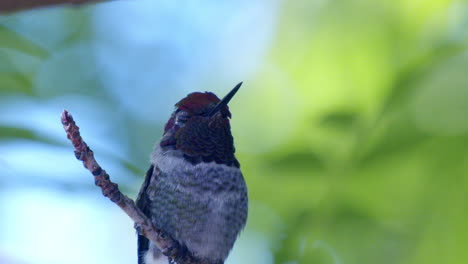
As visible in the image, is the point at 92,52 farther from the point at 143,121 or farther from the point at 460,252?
the point at 460,252

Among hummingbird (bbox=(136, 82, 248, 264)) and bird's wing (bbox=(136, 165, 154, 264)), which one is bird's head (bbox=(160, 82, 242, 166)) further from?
bird's wing (bbox=(136, 165, 154, 264))

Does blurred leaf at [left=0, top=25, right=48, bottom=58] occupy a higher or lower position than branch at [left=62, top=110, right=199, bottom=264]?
higher

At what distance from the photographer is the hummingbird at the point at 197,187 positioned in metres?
2.90

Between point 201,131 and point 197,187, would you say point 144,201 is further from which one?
point 201,131

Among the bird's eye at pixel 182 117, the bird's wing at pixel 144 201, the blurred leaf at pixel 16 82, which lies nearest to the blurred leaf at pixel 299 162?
the bird's eye at pixel 182 117

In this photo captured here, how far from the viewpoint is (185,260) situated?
107 inches

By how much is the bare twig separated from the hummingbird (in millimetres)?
444

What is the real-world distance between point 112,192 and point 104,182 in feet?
0.14

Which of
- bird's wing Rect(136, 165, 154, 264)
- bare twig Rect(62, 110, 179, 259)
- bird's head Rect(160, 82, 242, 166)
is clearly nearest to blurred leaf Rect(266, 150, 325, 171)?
bird's head Rect(160, 82, 242, 166)

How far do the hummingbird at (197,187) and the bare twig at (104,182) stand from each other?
1.46ft

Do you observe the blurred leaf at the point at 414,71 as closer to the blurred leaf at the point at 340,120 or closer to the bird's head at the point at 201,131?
the blurred leaf at the point at 340,120

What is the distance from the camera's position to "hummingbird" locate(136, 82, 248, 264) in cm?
290

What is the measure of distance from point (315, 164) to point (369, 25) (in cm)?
125

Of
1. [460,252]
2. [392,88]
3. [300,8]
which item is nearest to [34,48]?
[300,8]
